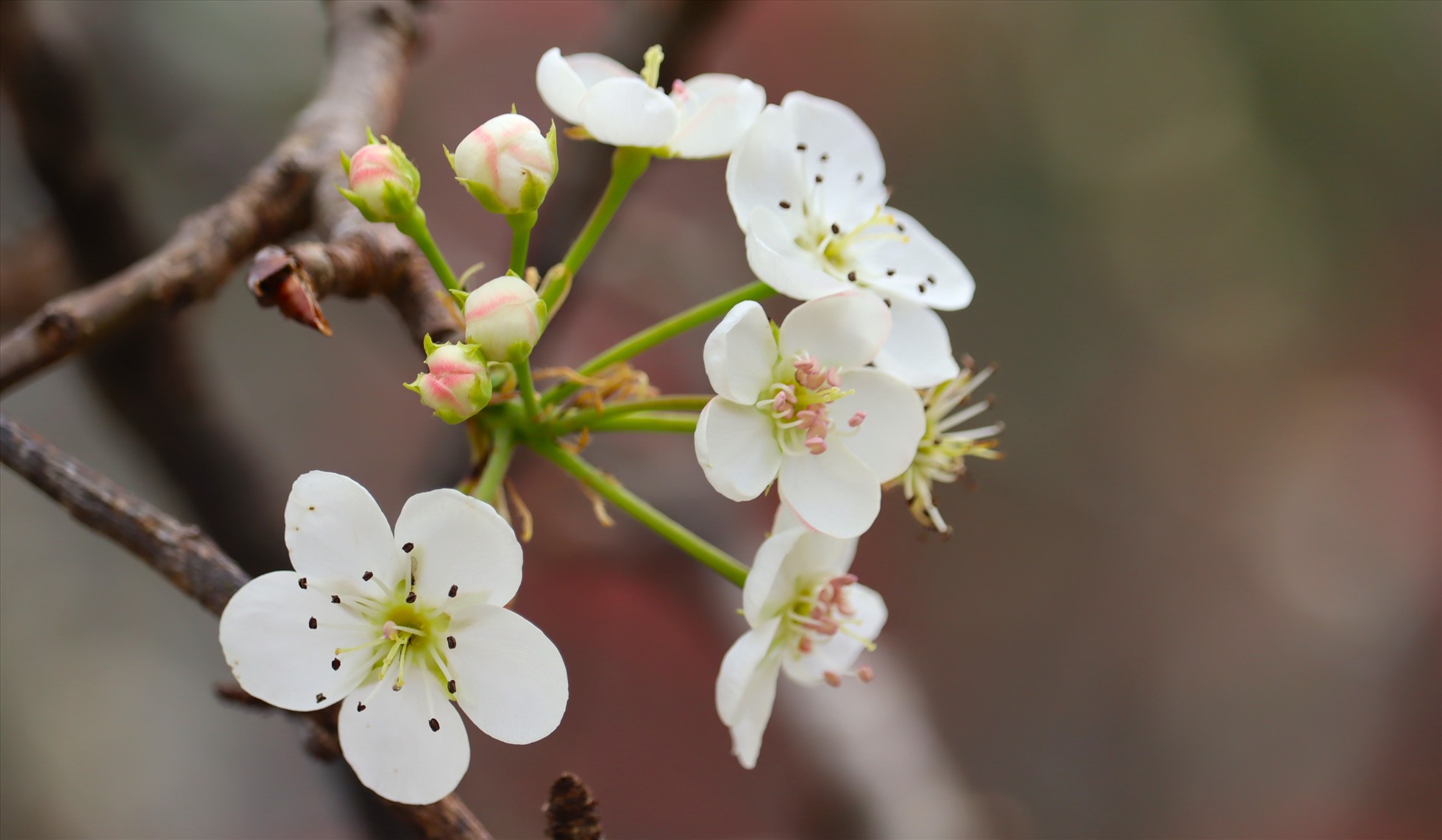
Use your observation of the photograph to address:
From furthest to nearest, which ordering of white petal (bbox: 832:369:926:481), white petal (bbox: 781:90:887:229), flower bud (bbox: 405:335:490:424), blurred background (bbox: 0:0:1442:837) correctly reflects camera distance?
blurred background (bbox: 0:0:1442:837) → white petal (bbox: 781:90:887:229) → white petal (bbox: 832:369:926:481) → flower bud (bbox: 405:335:490:424)

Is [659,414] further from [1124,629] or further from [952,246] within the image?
[1124,629]

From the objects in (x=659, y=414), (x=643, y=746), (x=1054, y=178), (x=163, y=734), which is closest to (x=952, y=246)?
(x=1054, y=178)

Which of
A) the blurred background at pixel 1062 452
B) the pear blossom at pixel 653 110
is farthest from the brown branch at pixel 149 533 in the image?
the blurred background at pixel 1062 452

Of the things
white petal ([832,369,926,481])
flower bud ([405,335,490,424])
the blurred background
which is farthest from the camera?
the blurred background

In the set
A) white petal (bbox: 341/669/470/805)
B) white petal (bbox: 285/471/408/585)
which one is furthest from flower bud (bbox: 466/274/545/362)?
white petal (bbox: 341/669/470/805)

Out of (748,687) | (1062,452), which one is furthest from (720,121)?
(1062,452)

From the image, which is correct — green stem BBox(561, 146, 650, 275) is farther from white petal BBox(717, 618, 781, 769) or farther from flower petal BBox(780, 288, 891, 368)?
white petal BBox(717, 618, 781, 769)

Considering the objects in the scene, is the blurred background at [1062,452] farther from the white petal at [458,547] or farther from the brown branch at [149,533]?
the white petal at [458,547]

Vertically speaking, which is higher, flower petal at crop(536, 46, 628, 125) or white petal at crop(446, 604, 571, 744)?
flower petal at crop(536, 46, 628, 125)
